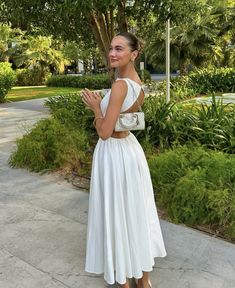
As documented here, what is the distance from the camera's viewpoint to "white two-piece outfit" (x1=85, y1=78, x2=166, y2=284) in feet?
7.25

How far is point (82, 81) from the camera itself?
65.4 feet

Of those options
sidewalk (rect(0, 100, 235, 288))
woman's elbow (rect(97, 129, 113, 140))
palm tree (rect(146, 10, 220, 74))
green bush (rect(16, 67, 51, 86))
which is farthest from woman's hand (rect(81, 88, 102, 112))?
green bush (rect(16, 67, 51, 86))

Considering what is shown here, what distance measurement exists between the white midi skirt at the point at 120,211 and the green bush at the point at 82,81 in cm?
1659

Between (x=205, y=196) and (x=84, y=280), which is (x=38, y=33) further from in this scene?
(x=84, y=280)

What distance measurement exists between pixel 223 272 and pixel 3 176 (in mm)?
3420

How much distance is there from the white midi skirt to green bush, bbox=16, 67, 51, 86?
21.9 metres

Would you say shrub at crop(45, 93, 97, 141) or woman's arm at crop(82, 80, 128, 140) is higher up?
woman's arm at crop(82, 80, 128, 140)

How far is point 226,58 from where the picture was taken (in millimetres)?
21781

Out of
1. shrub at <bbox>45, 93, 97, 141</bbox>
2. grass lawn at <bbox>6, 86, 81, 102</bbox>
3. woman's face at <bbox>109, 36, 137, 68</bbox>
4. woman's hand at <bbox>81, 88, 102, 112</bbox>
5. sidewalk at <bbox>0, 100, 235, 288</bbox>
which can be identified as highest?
woman's face at <bbox>109, 36, 137, 68</bbox>

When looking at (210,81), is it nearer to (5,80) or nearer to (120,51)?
(5,80)

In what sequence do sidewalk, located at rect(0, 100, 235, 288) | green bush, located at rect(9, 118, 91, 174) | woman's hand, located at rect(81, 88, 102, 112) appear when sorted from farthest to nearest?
1. green bush, located at rect(9, 118, 91, 174)
2. sidewalk, located at rect(0, 100, 235, 288)
3. woman's hand, located at rect(81, 88, 102, 112)

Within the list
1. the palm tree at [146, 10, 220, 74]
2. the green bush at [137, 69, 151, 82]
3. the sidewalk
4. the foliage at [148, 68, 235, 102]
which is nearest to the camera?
the sidewalk

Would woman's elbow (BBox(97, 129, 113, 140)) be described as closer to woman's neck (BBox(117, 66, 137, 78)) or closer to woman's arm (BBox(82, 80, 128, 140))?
woman's arm (BBox(82, 80, 128, 140))

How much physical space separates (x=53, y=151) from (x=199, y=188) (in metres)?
2.58
